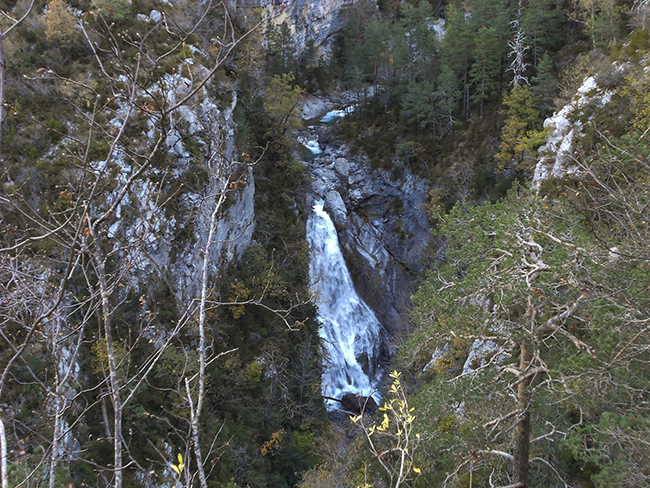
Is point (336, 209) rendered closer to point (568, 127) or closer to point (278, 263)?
point (278, 263)

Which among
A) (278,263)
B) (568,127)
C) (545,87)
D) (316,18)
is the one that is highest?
(316,18)

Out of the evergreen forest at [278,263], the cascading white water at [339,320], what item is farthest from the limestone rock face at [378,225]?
the cascading white water at [339,320]

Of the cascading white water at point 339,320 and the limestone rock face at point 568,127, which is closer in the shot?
the limestone rock face at point 568,127

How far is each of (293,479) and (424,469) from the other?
731 centimetres

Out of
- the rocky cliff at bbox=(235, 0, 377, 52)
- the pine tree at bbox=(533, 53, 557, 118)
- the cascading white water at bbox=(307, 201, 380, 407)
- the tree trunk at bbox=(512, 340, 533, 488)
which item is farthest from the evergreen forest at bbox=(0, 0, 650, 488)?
the rocky cliff at bbox=(235, 0, 377, 52)

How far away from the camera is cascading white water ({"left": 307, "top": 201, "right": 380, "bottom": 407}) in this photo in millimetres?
20344

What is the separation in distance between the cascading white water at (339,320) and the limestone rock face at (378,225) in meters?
1.53

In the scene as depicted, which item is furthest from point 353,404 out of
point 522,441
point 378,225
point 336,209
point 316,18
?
point 316,18

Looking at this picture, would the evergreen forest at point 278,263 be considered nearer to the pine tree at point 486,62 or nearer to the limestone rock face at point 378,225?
the pine tree at point 486,62

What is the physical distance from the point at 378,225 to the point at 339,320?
9.52 m

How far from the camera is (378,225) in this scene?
2891 centimetres

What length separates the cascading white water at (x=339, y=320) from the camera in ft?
66.7

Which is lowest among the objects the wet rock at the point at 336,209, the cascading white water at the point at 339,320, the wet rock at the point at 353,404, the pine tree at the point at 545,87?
the wet rock at the point at 353,404

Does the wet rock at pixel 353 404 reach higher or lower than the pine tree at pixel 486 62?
lower
